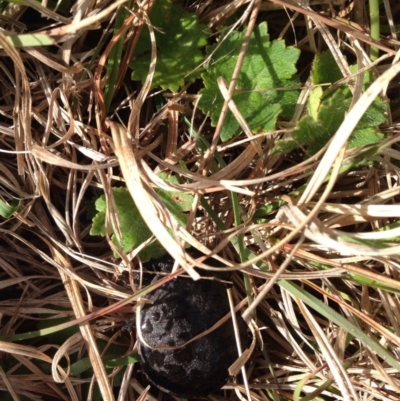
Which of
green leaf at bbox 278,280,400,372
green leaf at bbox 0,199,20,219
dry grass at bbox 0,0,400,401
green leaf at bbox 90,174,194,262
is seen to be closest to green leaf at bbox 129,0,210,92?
dry grass at bbox 0,0,400,401

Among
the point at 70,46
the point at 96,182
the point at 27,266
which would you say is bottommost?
the point at 27,266

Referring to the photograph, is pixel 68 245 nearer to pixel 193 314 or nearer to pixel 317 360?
pixel 193 314

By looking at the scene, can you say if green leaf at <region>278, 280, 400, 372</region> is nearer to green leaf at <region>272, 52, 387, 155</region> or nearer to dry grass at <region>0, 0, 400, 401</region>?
dry grass at <region>0, 0, 400, 401</region>

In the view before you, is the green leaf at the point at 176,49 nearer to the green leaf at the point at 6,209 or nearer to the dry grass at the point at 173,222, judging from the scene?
the dry grass at the point at 173,222

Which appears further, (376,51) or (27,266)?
(27,266)

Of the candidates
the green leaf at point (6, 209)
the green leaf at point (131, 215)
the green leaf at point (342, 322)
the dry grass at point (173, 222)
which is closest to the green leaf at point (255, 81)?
the dry grass at point (173, 222)

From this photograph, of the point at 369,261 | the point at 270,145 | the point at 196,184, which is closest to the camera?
the point at 196,184

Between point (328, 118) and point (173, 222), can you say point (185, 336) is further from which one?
point (328, 118)

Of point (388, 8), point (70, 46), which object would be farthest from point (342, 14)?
point (70, 46)
